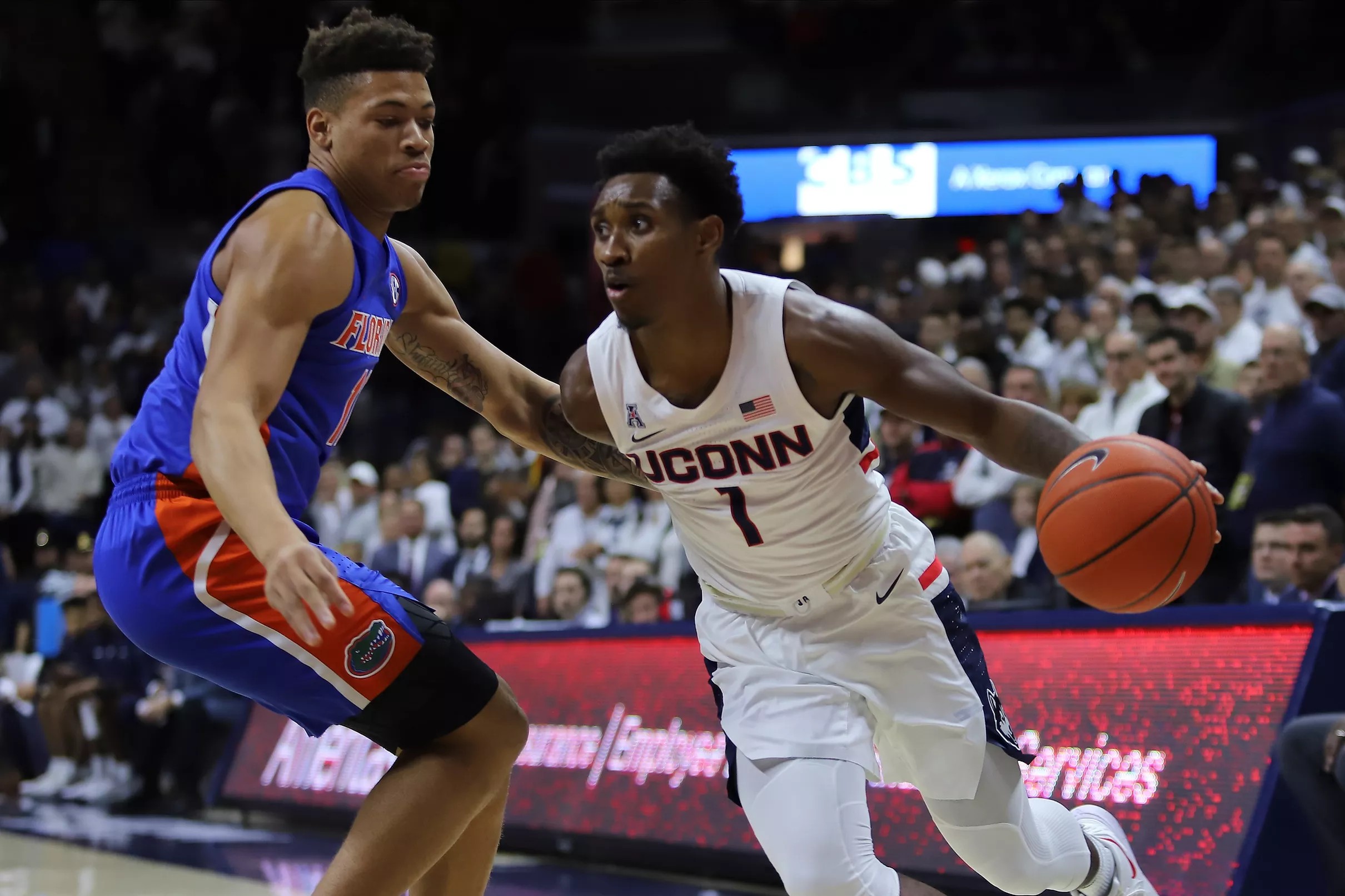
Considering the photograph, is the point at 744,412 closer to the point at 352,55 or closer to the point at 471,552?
the point at 352,55

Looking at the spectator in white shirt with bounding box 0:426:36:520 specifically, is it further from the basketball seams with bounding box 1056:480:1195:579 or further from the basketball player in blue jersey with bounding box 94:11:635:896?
the basketball seams with bounding box 1056:480:1195:579

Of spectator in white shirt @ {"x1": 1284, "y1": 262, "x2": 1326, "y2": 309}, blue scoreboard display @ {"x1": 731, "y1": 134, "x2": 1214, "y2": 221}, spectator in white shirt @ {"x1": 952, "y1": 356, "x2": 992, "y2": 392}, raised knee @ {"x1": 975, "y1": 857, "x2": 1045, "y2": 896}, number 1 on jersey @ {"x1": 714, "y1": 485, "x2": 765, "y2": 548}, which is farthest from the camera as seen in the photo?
blue scoreboard display @ {"x1": 731, "y1": 134, "x2": 1214, "y2": 221}

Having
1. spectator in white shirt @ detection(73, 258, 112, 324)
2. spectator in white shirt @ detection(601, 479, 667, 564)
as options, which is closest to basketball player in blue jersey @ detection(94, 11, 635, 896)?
spectator in white shirt @ detection(601, 479, 667, 564)

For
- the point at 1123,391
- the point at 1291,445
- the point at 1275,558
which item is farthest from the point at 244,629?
the point at 1123,391

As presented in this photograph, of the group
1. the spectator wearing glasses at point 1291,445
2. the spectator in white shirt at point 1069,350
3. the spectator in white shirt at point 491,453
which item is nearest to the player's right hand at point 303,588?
the spectator wearing glasses at point 1291,445

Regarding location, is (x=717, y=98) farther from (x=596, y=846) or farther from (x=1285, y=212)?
(x=596, y=846)

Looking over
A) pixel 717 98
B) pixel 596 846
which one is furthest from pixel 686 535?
pixel 717 98

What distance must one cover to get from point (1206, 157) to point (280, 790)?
40.1 feet

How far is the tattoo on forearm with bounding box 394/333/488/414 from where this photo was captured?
159 inches

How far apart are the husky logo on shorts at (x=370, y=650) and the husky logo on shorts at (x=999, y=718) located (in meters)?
1.40

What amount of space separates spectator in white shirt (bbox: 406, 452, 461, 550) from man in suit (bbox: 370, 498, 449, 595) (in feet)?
0.25

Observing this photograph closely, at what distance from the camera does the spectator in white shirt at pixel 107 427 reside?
559 inches

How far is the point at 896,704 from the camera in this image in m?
3.45

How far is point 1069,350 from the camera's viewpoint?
941 cm
